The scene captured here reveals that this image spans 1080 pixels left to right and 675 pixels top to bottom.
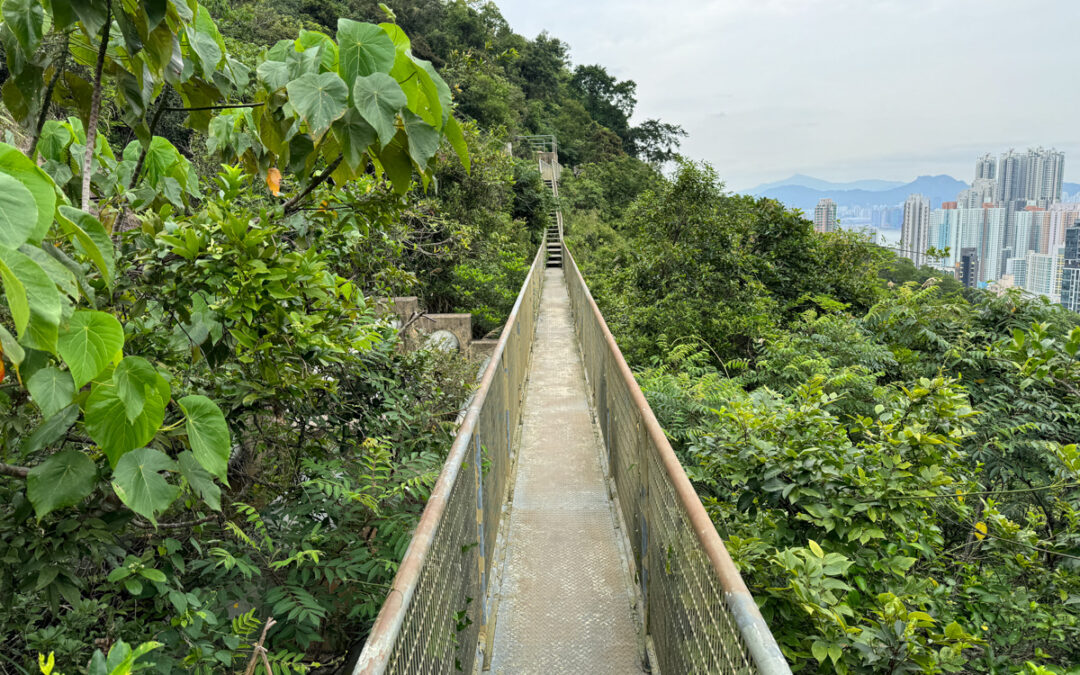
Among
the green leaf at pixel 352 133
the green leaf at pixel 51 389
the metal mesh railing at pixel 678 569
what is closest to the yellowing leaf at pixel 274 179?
the green leaf at pixel 352 133

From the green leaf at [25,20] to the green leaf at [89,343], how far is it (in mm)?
932

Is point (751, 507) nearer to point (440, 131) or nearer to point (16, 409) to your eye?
point (440, 131)

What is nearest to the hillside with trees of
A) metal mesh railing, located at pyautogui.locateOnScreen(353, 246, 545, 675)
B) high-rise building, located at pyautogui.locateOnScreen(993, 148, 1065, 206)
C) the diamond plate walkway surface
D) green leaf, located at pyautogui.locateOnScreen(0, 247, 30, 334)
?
green leaf, located at pyautogui.locateOnScreen(0, 247, 30, 334)

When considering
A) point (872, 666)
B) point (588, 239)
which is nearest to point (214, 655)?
point (872, 666)

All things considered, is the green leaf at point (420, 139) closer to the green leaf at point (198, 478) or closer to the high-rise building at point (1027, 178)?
the green leaf at point (198, 478)

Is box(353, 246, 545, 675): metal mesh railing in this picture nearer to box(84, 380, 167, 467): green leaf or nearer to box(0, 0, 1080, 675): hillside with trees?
box(0, 0, 1080, 675): hillside with trees

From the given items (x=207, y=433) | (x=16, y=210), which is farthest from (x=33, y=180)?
(x=207, y=433)

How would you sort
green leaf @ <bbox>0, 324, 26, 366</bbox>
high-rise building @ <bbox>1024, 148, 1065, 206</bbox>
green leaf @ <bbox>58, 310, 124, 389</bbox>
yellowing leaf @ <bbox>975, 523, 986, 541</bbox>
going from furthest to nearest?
high-rise building @ <bbox>1024, 148, 1065, 206</bbox> < yellowing leaf @ <bbox>975, 523, 986, 541</bbox> < green leaf @ <bbox>58, 310, 124, 389</bbox> < green leaf @ <bbox>0, 324, 26, 366</bbox>

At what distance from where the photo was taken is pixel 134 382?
55.7 inches

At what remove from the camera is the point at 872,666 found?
2.92 m

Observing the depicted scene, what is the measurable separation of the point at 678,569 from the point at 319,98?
2.15 metres

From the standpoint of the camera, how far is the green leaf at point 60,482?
5.07 ft

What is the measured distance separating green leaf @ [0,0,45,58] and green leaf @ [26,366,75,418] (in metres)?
0.98

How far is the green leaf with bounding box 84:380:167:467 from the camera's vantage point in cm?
142
